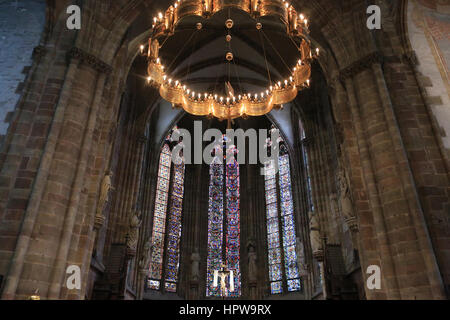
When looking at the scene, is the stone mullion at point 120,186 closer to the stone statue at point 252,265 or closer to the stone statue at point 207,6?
the stone statue at point 252,265

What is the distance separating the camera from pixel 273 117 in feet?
66.1

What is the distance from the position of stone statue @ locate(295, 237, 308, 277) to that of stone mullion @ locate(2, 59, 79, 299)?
1185cm

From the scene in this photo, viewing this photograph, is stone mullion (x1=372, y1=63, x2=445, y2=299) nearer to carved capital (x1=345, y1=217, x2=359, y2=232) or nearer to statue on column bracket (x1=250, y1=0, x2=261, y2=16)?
carved capital (x1=345, y1=217, x2=359, y2=232)

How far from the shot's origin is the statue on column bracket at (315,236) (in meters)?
13.9

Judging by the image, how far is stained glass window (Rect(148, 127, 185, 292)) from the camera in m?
18.4

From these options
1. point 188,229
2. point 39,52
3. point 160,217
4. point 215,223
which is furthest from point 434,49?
point 160,217

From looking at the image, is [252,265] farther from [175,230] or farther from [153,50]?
[153,50]

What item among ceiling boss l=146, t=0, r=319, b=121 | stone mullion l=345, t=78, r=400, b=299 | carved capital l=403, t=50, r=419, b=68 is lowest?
stone mullion l=345, t=78, r=400, b=299

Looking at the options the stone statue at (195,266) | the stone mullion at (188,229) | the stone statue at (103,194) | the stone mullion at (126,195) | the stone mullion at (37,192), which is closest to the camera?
the stone mullion at (37,192)

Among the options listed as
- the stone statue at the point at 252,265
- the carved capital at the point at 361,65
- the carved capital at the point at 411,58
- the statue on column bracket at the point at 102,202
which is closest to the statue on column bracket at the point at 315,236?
the stone statue at the point at 252,265

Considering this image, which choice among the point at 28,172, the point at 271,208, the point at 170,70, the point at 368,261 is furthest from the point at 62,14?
the point at 271,208

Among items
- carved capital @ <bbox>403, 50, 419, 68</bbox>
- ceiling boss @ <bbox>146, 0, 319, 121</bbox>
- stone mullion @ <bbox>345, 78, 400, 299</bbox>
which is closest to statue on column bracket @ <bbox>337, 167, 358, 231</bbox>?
stone mullion @ <bbox>345, 78, 400, 299</bbox>

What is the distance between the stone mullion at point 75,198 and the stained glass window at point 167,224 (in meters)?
10.3

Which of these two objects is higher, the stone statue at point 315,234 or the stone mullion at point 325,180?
the stone mullion at point 325,180
